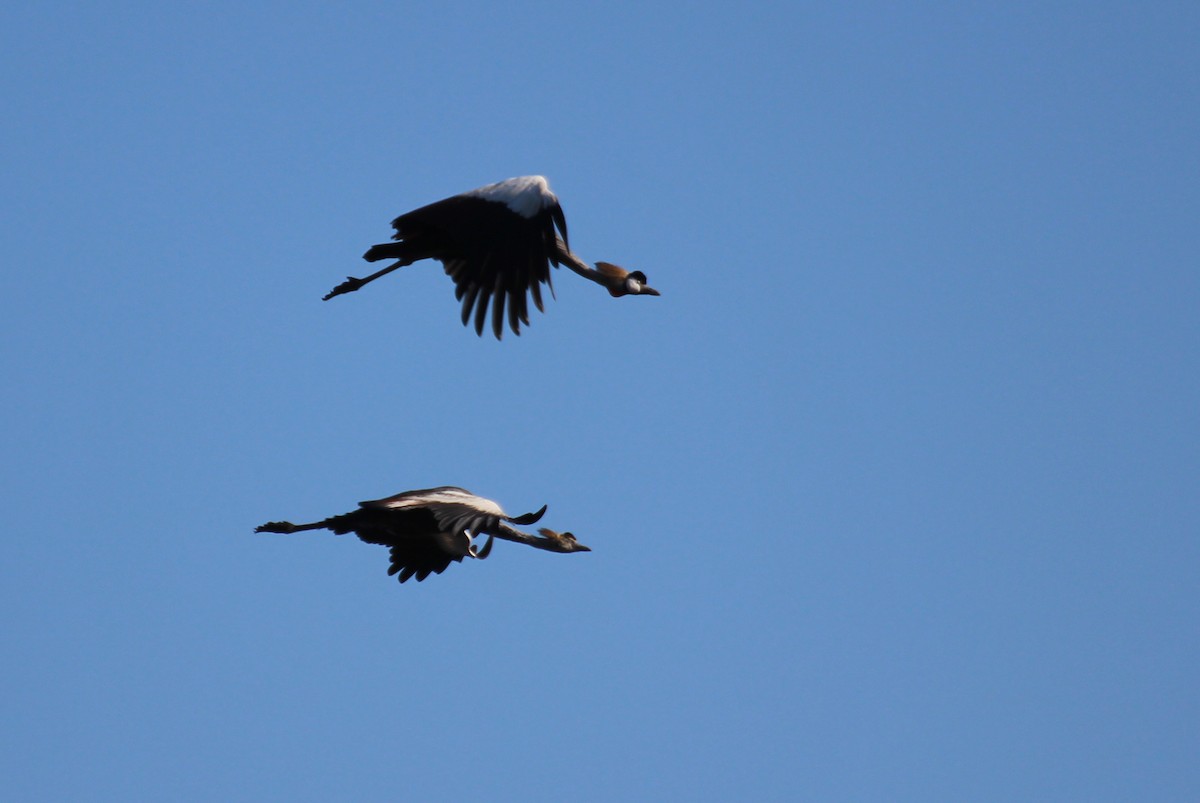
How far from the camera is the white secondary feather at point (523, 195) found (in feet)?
76.5

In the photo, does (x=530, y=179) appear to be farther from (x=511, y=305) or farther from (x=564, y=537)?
(x=564, y=537)

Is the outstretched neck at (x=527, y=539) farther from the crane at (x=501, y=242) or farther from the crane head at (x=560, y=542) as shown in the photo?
the crane at (x=501, y=242)

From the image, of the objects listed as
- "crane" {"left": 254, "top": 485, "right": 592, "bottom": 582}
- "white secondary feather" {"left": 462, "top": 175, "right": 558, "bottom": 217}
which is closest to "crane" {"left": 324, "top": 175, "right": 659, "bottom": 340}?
"white secondary feather" {"left": 462, "top": 175, "right": 558, "bottom": 217}

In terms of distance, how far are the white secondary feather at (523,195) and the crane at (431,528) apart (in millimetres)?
3168

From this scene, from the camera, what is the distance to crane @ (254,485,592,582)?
77.4ft

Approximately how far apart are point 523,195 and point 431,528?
387 cm

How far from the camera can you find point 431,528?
80.2ft

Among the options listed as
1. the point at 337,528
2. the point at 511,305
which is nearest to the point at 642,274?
the point at 511,305

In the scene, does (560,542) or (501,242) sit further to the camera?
(560,542)

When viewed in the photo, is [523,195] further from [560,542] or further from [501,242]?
[560,542]

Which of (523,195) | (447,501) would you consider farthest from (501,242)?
(447,501)

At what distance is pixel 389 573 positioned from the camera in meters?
25.6

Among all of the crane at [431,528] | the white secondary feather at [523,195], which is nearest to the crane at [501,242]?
the white secondary feather at [523,195]

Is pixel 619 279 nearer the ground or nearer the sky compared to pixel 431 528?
nearer the sky
